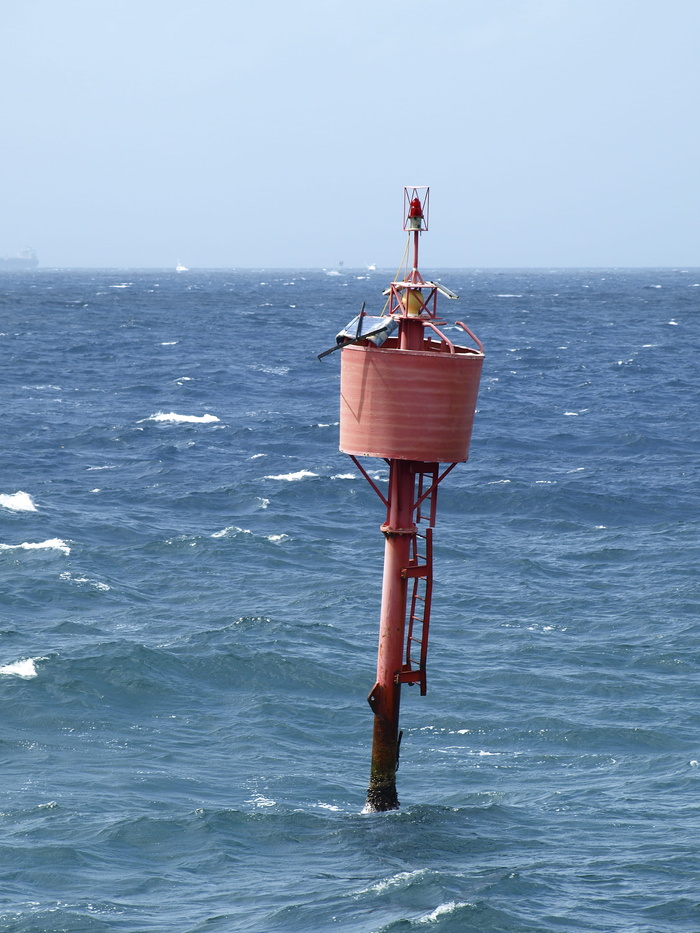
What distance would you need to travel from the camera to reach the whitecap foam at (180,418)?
69.9 m

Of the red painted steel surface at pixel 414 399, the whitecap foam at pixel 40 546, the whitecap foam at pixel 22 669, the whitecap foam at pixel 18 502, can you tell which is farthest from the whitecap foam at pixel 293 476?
the red painted steel surface at pixel 414 399

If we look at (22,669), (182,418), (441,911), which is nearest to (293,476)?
(182,418)

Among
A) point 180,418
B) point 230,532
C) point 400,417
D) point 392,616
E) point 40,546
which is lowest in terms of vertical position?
point 40,546

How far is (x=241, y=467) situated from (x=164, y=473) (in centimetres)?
357

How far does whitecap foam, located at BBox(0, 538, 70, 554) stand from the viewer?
1587 inches

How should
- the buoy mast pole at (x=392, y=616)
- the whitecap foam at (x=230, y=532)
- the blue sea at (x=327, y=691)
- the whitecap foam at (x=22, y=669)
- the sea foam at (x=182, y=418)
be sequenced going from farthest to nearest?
the sea foam at (x=182, y=418)
the whitecap foam at (x=230, y=532)
the whitecap foam at (x=22, y=669)
the buoy mast pole at (x=392, y=616)
the blue sea at (x=327, y=691)

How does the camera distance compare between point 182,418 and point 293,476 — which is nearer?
point 293,476

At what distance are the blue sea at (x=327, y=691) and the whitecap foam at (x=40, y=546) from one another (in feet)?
0.44

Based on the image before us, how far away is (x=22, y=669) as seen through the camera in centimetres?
2947

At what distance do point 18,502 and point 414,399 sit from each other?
30900mm

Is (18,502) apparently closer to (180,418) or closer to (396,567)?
(180,418)

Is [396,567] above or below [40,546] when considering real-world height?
above

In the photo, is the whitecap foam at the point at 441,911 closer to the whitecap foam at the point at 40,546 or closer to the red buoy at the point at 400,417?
the red buoy at the point at 400,417

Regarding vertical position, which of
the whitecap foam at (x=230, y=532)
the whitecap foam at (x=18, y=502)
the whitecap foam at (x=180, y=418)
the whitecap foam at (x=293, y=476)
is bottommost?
the whitecap foam at (x=230, y=532)
